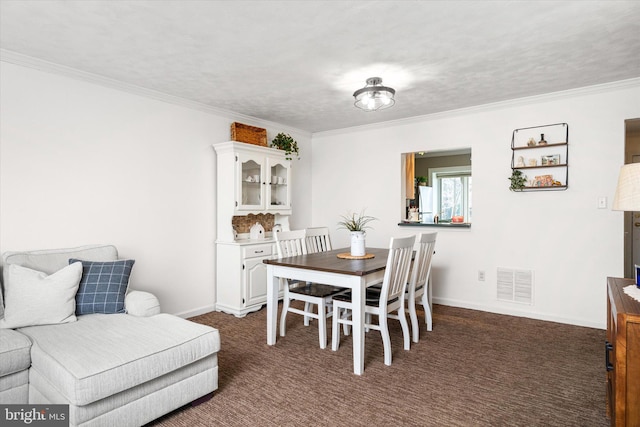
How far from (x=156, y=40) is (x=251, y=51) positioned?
64cm

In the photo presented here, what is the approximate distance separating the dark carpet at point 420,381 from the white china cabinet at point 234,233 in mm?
568

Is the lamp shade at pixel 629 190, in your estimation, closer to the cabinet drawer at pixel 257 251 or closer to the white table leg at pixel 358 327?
the white table leg at pixel 358 327

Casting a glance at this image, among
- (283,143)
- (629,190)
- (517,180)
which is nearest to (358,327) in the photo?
(629,190)

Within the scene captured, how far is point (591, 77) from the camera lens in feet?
10.9

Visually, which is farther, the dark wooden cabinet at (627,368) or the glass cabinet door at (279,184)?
the glass cabinet door at (279,184)

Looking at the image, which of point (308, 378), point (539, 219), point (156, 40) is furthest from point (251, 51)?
point (539, 219)

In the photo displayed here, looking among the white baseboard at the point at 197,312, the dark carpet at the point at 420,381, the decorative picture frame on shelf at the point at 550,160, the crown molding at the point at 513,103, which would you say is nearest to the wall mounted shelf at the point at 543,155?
the decorative picture frame on shelf at the point at 550,160

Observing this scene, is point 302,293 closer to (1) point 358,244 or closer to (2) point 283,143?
(1) point 358,244

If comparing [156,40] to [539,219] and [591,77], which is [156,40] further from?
[539,219]

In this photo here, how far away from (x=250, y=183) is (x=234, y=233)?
61cm

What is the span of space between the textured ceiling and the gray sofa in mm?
1671

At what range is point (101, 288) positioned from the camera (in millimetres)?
2697

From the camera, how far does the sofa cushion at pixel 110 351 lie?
1798 millimetres

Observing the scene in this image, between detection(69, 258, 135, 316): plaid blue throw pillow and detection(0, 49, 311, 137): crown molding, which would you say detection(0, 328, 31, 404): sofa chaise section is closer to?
detection(69, 258, 135, 316): plaid blue throw pillow
